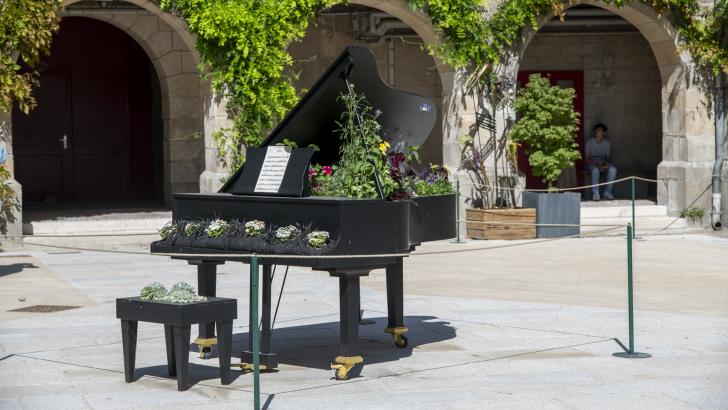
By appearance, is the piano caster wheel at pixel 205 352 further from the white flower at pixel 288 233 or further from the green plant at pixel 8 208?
the green plant at pixel 8 208

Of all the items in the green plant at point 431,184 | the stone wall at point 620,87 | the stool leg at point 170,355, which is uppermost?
the stone wall at point 620,87

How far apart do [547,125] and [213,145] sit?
175 inches

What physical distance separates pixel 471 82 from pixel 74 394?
10384 mm

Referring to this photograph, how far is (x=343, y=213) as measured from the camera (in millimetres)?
6781

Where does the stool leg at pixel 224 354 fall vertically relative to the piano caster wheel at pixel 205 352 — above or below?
above

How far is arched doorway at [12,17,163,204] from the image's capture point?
761 inches

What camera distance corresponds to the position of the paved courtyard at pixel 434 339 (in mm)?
6348

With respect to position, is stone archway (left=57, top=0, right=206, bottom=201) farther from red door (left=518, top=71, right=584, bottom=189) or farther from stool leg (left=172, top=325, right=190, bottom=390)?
stool leg (left=172, top=325, right=190, bottom=390)

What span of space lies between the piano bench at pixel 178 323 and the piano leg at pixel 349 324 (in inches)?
24.6

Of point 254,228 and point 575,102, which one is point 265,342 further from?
point 575,102

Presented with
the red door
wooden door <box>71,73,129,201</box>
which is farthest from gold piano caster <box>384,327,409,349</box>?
wooden door <box>71,73,129,201</box>

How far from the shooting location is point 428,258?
13.3 m

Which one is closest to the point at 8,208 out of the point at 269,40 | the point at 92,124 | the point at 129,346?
the point at 269,40

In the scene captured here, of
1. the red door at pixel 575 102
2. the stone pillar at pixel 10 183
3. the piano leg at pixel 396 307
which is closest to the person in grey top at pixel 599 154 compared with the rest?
the red door at pixel 575 102
